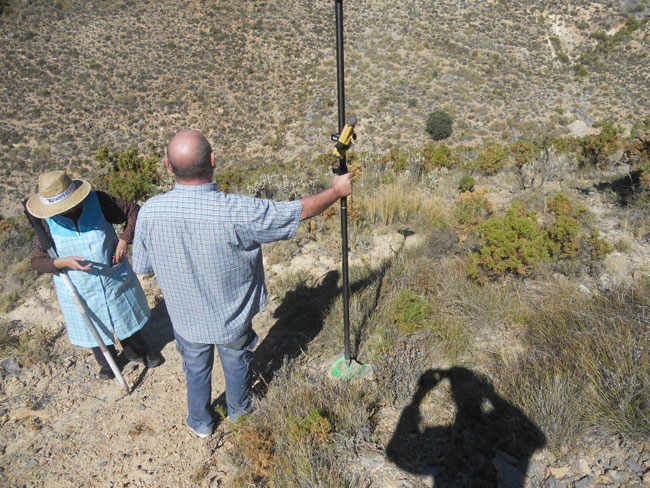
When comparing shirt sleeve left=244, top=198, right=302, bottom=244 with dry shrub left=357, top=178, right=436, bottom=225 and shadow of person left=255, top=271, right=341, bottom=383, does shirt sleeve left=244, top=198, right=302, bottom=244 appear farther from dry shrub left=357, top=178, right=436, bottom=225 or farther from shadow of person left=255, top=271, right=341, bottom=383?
dry shrub left=357, top=178, right=436, bottom=225

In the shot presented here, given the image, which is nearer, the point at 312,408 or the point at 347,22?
the point at 312,408

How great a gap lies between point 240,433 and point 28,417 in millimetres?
1804

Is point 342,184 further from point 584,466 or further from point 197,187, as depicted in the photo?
point 584,466

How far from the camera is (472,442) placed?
2.06m

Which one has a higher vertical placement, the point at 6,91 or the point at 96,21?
the point at 96,21

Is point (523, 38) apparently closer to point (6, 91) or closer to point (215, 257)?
point (215, 257)

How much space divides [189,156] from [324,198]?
2.22ft

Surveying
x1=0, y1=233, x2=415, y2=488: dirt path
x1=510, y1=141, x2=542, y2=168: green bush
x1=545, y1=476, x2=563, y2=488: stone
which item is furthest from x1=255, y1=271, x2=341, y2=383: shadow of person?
x1=510, y1=141, x2=542, y2=168: green bush

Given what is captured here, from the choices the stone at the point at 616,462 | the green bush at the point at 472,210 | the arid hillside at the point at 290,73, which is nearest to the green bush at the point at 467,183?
the green bush at the point at 472,210

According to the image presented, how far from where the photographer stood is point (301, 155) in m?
24.1

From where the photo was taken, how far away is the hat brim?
2346 mm

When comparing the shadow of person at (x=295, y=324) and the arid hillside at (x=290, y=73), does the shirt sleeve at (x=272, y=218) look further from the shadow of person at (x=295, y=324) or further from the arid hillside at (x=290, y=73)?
the arid hillside at (x=290, y=73)

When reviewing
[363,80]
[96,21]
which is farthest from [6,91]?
[363,80]

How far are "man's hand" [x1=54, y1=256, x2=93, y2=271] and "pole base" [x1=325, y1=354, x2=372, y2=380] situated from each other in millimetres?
1817
